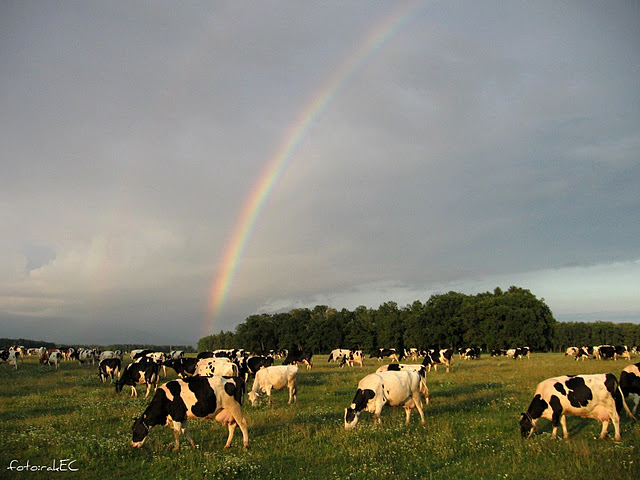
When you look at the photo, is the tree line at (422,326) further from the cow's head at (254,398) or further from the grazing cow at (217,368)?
the cow's head at (254,398)

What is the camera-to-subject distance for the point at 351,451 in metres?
12.5

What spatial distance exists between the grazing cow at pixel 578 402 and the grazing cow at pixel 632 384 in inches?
141

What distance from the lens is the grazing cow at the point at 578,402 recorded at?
13.2m

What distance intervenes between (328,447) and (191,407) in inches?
164

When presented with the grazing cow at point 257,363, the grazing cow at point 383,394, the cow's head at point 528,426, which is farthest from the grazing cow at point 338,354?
the cow's head at point 528,426

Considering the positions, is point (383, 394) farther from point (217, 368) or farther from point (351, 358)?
point (351, 358)

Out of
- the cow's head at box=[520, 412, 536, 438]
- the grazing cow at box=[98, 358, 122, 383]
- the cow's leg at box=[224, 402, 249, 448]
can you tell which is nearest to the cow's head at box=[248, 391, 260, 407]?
the cow's leg at box=[224, 402, 249, 448]

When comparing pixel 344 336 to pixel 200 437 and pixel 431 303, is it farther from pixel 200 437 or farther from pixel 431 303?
pixel 200 437

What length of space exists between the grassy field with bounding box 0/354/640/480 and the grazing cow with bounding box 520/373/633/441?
56 cm

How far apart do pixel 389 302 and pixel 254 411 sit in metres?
109

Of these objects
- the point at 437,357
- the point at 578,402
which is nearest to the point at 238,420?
the point at 578,402

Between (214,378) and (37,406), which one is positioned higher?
(214,378)

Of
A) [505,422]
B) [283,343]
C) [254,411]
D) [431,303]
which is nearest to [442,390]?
[505,422]

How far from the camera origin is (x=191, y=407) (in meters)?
13.3
